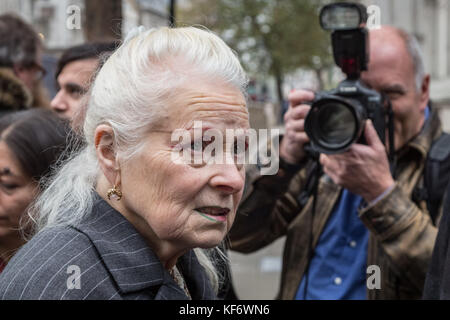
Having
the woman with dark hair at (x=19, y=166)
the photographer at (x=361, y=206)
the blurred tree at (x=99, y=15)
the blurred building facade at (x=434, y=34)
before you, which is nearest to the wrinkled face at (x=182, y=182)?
the woman with dark hair at (x=19, y=166)

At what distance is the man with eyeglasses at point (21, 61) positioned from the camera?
2734mm

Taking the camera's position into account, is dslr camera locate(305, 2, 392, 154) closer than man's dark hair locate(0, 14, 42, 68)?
Yes

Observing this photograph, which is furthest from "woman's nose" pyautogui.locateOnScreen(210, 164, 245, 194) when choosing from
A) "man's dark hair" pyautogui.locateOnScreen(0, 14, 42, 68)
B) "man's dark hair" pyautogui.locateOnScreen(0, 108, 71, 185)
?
"man's dark hair" pyautogui.locateOnScreen(0, 14, 42, 68)

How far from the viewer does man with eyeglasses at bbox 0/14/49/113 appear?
8.97 ft

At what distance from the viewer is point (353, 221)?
91.5 inches

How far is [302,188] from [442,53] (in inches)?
343

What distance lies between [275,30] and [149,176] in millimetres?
18597

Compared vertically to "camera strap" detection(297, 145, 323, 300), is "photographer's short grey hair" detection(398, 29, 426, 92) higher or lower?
higher

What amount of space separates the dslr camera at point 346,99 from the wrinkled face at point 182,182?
827 mm

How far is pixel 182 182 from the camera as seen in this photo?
131 cm

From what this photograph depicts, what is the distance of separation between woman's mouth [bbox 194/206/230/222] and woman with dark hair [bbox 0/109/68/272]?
0.84 meters

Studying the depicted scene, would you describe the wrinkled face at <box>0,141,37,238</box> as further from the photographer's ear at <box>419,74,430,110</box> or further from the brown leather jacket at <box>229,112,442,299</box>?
the photographer's ear at <box>419,74,430,110</box>

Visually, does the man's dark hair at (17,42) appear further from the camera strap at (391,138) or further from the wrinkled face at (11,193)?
the camera strap at (391,138)

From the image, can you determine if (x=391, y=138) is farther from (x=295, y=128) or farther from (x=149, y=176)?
(x=149, y=176)
